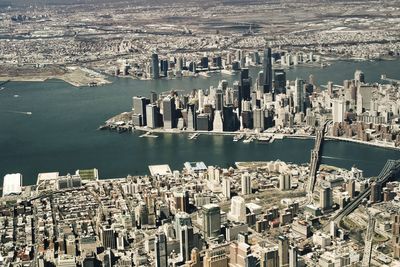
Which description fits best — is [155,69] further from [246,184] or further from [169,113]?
[246,184]

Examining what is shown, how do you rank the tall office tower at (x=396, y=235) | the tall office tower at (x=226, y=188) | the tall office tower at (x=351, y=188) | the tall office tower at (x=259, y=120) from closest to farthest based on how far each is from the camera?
1. the tall office tower at (x=396, y=235)
2. the tall office tower at (x=351, y=188)
3. the tall office tower at (x=226, y=188)
4. the tall office tower at (x=259, y=120)

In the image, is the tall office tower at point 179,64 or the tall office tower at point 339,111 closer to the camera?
the tall office tower at point 339,111

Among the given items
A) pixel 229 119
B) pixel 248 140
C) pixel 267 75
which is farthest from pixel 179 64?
pixel 248 140

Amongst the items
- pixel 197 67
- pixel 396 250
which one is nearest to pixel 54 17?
pixel 197 67

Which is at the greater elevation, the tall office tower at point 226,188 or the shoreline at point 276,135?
the shoreline at point 276,135

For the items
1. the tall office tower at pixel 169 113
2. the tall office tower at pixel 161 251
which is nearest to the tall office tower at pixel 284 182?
the tall office tower at pixel 161 251

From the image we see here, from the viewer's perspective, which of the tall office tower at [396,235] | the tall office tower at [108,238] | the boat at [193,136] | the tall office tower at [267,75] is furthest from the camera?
the tall office tower at [267,75]

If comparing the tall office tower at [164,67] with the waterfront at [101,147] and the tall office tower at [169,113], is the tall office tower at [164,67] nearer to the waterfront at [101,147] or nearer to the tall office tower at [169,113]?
the waterfront at [101,147]

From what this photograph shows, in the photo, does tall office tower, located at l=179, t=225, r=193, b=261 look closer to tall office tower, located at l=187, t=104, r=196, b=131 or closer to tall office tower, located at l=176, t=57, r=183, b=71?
tall office tower, located at l=187, t=104, r=196, b=131
